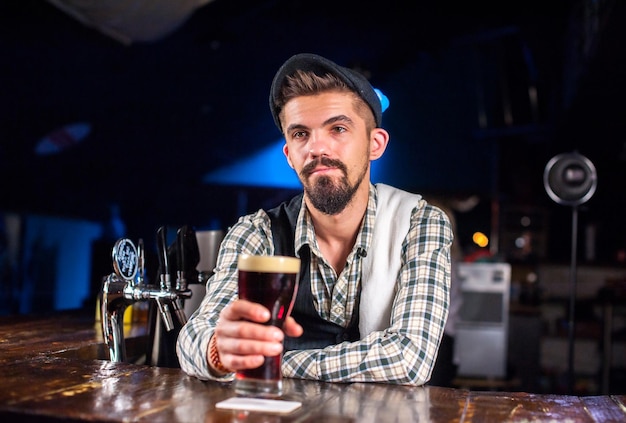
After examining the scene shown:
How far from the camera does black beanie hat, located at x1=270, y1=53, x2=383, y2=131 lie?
1.62 m

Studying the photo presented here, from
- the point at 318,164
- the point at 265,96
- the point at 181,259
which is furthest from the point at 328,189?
the point at 265,96

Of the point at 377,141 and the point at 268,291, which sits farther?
the point at 377,141

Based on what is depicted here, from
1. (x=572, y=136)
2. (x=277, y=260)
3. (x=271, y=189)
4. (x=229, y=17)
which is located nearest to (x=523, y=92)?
(x=572, y=136)

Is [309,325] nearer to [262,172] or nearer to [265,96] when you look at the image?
[265,96]

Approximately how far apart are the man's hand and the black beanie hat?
80 centimetres

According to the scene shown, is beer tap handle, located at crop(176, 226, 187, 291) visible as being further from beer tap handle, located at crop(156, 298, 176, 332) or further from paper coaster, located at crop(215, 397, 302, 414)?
paper coaster, located at crop(215, 397, 302, 414)

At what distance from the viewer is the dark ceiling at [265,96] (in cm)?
→ 526

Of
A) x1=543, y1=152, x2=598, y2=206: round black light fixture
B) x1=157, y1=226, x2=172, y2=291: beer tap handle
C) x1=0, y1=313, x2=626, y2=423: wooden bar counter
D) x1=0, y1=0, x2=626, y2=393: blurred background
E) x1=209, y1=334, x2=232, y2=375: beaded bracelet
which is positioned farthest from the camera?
x1=0, y1=0, x2=626, y2=393: blurred background

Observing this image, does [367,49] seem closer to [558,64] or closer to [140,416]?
[558,64]

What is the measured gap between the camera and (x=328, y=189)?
1618 mm

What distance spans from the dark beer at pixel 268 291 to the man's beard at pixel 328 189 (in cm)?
61

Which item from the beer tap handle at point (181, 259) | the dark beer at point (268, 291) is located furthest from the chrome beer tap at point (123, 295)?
the dark beer at point (268, 291)

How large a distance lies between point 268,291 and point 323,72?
2.69 ft

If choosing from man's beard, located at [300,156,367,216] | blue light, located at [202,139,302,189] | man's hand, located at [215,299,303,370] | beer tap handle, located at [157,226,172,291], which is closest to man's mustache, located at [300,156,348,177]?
man's beard, located at [300,156,367,216]
